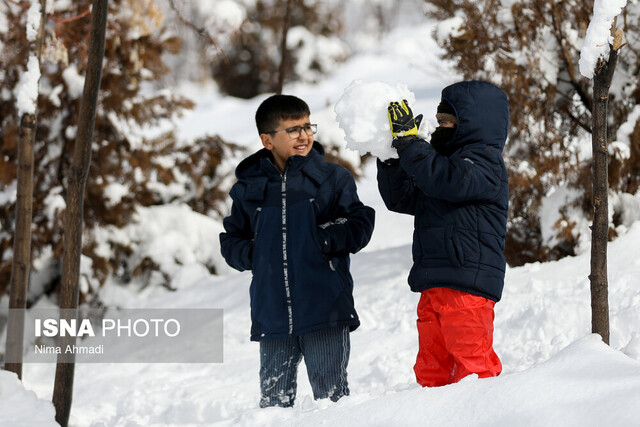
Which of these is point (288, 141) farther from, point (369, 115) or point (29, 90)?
point (29, 90)

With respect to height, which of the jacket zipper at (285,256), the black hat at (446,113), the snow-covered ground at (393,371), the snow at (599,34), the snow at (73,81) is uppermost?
the snow at (73,81)

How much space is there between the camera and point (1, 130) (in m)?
8.70

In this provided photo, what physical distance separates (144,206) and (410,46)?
24418 millimetres

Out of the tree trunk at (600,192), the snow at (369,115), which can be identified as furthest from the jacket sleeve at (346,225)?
the tree trunk at (600,192)

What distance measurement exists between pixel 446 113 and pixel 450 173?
376 millimetres

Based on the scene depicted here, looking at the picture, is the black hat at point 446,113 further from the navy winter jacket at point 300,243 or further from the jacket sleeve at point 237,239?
the jacket sleeve at point 237,239

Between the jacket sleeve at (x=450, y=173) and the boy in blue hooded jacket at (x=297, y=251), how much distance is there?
56cm

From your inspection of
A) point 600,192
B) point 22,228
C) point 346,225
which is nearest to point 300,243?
point 346,225

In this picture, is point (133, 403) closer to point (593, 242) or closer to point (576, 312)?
point (576, 312)

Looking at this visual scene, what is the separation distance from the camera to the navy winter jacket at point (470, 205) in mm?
3021

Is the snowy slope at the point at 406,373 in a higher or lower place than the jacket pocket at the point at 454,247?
lower

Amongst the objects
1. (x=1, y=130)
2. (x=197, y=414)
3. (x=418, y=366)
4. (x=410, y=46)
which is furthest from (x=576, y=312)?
(x=410, y=46)

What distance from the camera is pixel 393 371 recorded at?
16.3 feet

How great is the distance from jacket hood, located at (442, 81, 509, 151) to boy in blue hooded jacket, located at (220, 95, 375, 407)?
0.67m
